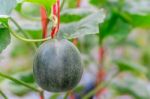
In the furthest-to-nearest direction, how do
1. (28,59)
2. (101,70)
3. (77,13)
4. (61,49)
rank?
(28,59) < (101,70) < (77,13) < (61,49)

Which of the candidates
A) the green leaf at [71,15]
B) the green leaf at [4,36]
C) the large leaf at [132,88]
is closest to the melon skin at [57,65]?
the green leaf at [4,36]

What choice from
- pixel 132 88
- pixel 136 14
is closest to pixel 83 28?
pixel 136 14

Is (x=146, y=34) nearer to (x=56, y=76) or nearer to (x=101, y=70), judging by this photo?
(x=101, y=70)

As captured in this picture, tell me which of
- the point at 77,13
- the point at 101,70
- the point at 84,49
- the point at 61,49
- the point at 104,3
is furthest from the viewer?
the point at 84,49

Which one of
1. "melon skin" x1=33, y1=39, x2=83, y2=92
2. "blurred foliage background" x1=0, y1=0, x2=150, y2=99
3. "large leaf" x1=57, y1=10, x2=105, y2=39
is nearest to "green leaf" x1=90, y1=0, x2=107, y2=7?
"blurred foliage background" x1=0, y1=0, x2=150, y2=99

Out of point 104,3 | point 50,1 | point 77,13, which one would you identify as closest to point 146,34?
point 104,3

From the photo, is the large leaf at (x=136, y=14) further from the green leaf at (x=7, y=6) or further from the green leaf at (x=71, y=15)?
the green leaf at (x=7, y=6)

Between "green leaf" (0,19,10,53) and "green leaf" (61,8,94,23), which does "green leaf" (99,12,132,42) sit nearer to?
"green leaf" (61,8,94,23)
